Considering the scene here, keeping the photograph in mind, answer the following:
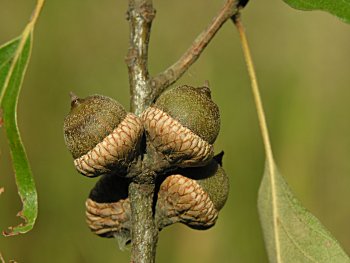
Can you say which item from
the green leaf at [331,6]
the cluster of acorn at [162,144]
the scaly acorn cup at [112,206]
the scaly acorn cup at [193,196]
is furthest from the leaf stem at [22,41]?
the green leaf at [331,6]

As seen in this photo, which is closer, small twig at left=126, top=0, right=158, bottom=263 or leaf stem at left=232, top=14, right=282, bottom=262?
small twig at left=126, top=0, right=158, bottom=263

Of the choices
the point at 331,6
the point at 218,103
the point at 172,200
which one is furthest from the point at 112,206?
the point at 218,103

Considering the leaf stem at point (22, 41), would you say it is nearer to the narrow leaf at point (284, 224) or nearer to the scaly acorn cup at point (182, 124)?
the scaly acorn cup at point (182, 124)

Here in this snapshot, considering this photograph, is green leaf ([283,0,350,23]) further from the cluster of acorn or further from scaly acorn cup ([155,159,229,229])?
scaly acorn cup ([155,159,229,229])

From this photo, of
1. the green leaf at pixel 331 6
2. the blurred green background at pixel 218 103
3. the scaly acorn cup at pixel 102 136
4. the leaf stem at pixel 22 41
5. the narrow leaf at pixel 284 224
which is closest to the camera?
the scaly acorn cup at pixel 102 136

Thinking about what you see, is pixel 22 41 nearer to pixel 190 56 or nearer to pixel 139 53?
pixel 139 53

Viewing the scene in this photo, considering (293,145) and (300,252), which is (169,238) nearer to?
(293,145)

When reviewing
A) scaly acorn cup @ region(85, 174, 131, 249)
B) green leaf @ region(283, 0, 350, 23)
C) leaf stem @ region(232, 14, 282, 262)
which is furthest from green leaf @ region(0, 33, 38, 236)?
green leaf @ region(283, 0, 350, 23)
